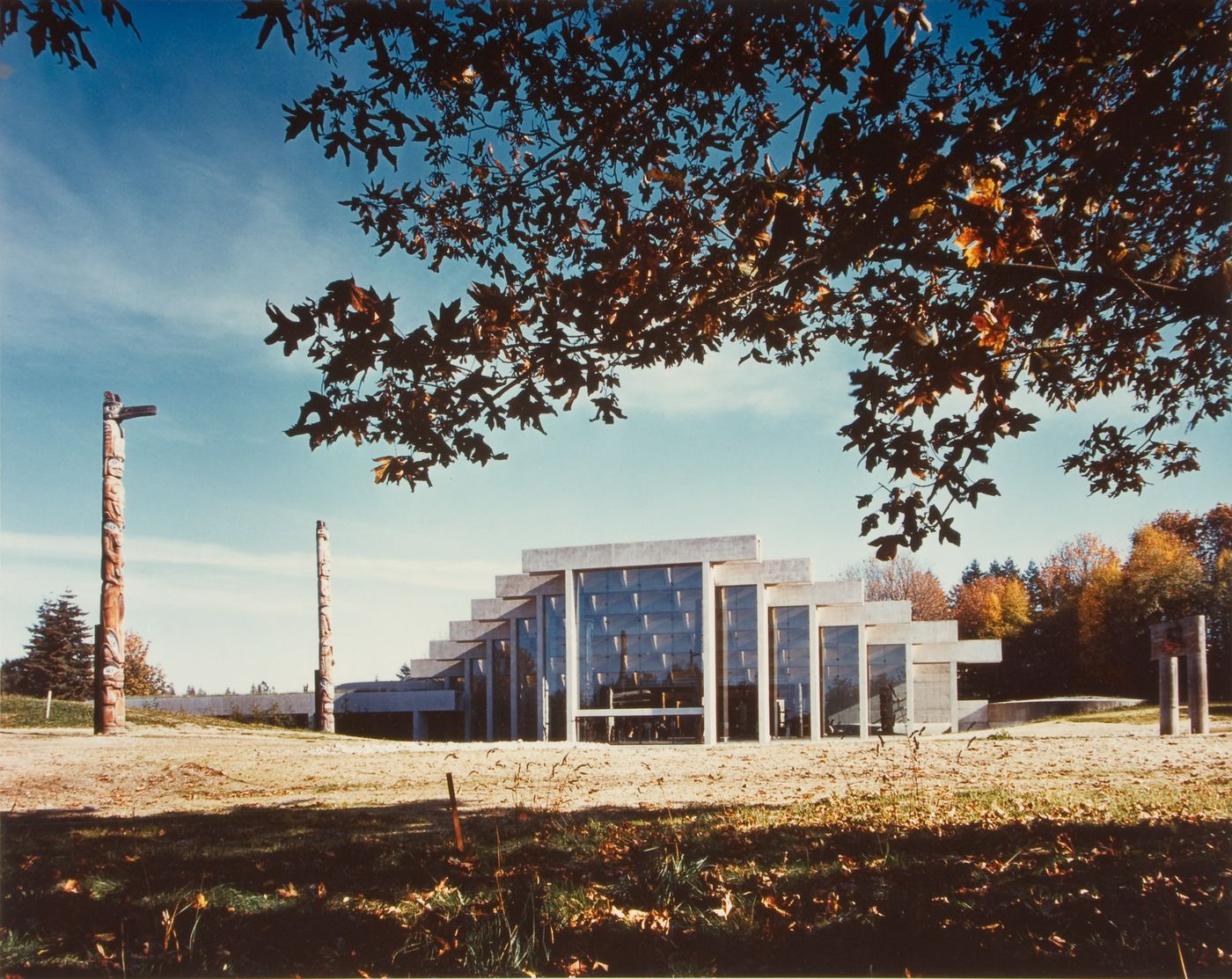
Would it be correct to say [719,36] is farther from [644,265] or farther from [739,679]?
[739,679]

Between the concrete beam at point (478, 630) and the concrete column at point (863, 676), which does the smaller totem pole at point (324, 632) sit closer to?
the concrete beam at point (478, 630)

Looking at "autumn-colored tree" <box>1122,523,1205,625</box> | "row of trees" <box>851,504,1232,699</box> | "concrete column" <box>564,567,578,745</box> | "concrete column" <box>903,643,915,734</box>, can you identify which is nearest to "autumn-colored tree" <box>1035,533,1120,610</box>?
"row of trees" <box>851,504,1232,699</box>

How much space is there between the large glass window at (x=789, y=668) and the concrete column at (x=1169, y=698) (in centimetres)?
1903

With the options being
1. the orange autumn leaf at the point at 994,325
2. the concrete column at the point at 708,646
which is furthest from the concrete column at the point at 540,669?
the orange autumn leaf at the point at 994,325

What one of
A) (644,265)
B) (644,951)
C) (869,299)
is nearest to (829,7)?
(644,265)

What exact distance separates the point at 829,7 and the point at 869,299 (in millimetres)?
3288

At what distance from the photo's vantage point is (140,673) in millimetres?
60188

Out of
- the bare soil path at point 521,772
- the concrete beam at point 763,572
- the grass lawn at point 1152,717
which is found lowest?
the grass lawn at point 1152,717

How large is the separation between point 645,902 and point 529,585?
3705cm

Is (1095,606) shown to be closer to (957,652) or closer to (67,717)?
(957,652)

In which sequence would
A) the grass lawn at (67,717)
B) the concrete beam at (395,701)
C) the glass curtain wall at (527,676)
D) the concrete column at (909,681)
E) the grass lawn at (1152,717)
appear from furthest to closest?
the concrete beam at (395,701), the glass curtain wall at (527,676), the concrete column at (909,681), the grass lawn at (1152,717), the grass lawn at (67,717)

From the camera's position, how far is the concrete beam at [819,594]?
4016 cm

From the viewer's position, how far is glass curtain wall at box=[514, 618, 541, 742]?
140 feet

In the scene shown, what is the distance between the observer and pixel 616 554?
131 feet
